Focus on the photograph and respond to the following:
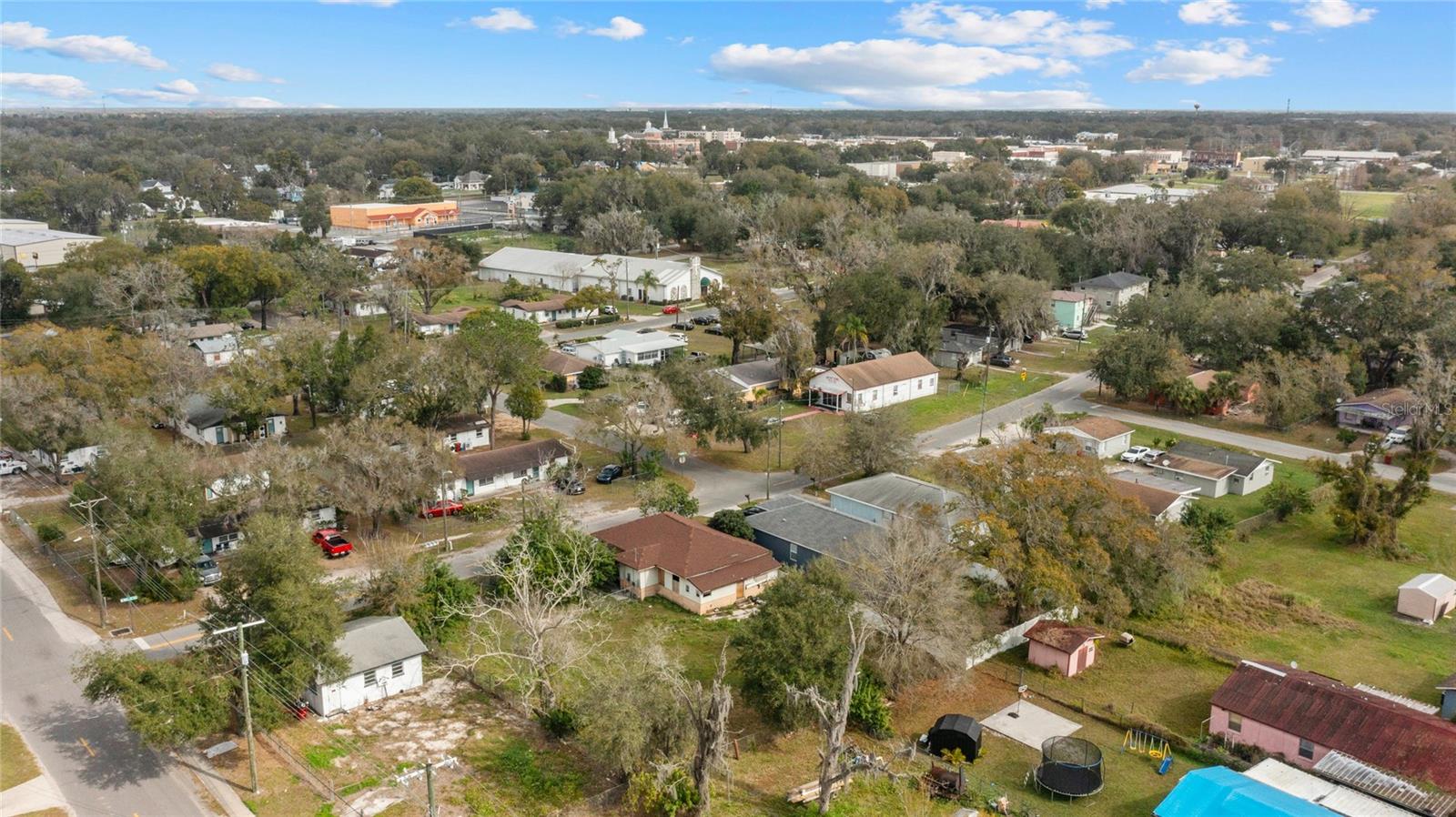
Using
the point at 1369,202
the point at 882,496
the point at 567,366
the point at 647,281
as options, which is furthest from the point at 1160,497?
the point at 1369,202

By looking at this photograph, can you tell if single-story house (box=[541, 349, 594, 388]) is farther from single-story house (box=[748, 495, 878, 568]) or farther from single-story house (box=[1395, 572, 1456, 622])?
single-story house (box=[1395, 572, 1456, 622])

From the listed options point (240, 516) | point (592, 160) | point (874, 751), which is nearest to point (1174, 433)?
point (874, 751)

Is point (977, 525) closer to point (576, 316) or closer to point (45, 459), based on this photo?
point (45, 459)

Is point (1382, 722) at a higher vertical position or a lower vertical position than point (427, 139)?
lower

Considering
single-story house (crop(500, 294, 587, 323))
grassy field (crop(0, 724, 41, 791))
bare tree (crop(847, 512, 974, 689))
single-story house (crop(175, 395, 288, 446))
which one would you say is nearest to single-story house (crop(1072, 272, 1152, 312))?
single-story house (crop(500, 294, 587, 323))

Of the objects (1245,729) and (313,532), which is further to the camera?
(313,532)

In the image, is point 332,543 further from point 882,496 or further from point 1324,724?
point 1324,724

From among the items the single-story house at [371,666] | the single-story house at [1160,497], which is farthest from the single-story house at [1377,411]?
the single-story house at [371,666]
